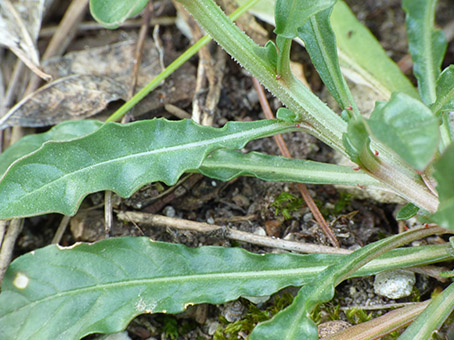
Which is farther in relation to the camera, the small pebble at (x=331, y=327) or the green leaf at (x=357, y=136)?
the small pebble at (x=331, y=327)

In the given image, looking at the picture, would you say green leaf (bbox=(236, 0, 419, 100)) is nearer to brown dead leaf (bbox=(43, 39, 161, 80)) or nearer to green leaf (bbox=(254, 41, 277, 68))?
brown dead leaf (bbox=(43, 39, 161, 80))

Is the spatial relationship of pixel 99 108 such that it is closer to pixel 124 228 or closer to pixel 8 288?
pixel 124 228

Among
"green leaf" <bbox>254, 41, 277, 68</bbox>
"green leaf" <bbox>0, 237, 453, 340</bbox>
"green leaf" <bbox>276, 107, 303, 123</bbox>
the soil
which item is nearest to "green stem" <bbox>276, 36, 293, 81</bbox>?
"green leaf" <bbox>254, 41, 277, 68</bbox>

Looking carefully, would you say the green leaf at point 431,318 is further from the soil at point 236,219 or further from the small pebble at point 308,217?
the small pebble at point 308,217

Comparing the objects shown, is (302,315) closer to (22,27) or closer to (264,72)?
(264,72)

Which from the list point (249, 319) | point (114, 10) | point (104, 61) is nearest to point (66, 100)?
point (104, 61)

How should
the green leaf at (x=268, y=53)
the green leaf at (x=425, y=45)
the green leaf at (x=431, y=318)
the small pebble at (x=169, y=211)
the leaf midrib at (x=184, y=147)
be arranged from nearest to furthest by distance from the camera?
1. the green leaf at (x=431, y=318)
2. the green leaf at (x=268, y=53)
3. the leaf midrib at (x=184, y=147)
4. the green leaf at (x=425, y=45)
5. the small pebble at (x=169, y=211)

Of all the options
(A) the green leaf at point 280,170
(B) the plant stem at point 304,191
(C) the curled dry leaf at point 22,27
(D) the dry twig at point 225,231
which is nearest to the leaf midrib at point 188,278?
(D) the dry twig at point 225,231

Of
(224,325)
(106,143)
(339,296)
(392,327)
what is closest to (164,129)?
(106,143)
